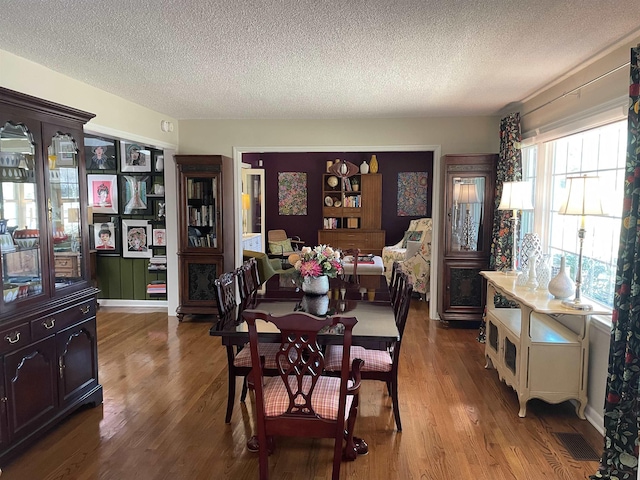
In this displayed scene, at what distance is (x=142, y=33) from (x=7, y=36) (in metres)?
0.82

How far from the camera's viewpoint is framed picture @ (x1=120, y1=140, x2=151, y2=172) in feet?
19.1

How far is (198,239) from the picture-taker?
5477mm

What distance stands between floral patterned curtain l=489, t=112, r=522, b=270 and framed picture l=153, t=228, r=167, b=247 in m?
4.06

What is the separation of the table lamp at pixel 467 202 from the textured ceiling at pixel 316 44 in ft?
3.50

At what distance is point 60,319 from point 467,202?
4.08 m

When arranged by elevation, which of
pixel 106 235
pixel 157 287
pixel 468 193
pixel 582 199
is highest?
pixel 468 193

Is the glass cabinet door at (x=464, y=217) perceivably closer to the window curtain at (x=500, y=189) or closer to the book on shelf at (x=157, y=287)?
the window curtain at (x=500, y=189)

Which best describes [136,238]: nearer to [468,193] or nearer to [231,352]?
[231,352]

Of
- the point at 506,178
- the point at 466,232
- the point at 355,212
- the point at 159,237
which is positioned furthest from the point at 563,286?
the point at 355,212

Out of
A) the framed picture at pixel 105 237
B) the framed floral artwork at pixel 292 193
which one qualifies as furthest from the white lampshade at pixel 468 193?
the framed floral artwork at pixel 292 193

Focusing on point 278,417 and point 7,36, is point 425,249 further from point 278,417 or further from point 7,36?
point 7,36

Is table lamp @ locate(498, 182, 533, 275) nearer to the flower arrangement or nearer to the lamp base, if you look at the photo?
the lamp base

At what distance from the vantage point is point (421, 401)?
334 centimetres

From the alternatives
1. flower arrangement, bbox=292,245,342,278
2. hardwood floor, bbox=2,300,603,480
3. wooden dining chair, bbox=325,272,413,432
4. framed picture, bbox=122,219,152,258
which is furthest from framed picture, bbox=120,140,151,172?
wooden dining chair, bbox=325,272,413,432
